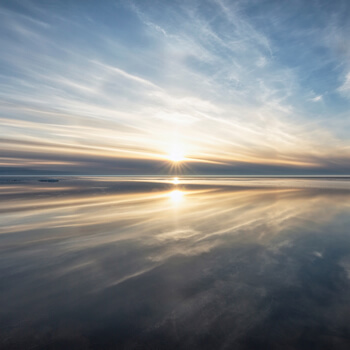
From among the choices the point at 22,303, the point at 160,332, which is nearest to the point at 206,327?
the point at 160,332

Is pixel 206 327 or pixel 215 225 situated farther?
pixel 215 225

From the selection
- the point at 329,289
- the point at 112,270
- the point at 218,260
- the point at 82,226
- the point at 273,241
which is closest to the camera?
the point at 329,289

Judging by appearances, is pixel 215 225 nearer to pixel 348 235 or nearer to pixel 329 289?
pixel 348 235

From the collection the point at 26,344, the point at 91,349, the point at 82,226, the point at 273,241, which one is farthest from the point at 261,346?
the point at 82,226

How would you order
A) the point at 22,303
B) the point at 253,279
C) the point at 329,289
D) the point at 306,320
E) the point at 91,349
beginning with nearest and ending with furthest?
the point at 91,349 → the point at 306,320 → the point at 22,303 → the point at 329,289 → the point at 253,279

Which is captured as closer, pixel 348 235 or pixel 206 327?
pixel 206 327

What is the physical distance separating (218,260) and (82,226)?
7900 millimetres

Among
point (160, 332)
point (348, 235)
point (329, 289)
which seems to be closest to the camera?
point (160, 332)

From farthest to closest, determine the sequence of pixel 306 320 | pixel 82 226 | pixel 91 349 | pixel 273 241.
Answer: pixel 82 226 → pixel 273 241 → pixel 306 320 → pixel 91 349

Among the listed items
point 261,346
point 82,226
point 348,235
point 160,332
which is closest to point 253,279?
point 261,346

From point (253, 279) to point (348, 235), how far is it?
7.21 m

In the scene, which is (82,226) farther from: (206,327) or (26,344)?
(206,327)

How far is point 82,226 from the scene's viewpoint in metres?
11.9

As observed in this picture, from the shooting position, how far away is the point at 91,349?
147 inches
